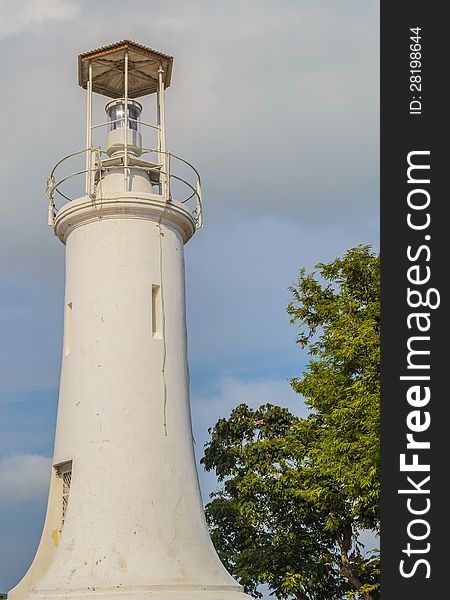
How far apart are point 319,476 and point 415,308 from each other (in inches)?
440

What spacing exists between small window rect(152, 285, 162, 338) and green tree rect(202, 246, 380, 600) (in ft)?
19.8

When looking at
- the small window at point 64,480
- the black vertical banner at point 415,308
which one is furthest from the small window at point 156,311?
the black vertical banner at point 415,308

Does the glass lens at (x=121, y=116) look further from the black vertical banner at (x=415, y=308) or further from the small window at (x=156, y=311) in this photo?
the black vertical banner at (x=415, y=308)

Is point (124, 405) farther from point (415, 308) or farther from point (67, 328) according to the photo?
point (415, 308)

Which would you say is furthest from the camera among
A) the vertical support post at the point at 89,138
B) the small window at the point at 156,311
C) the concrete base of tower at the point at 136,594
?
the vertical support post at the point at 89,138

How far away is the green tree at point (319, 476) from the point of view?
73.2 feet

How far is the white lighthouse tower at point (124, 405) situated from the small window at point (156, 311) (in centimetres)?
2

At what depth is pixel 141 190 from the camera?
18.7 m

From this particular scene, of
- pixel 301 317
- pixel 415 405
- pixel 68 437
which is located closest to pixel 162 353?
pixel 68 437

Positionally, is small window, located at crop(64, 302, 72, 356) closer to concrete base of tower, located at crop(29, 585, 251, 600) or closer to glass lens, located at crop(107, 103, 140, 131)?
glass lens, located at crop(107, 103, 140, 131)

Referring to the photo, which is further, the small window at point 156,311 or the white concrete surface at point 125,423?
the small window at point 156,311

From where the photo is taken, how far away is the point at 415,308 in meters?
13.1

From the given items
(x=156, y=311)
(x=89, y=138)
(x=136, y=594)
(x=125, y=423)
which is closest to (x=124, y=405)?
(x=125, y=423)

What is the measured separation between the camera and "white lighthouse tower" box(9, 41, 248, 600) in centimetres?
1638
